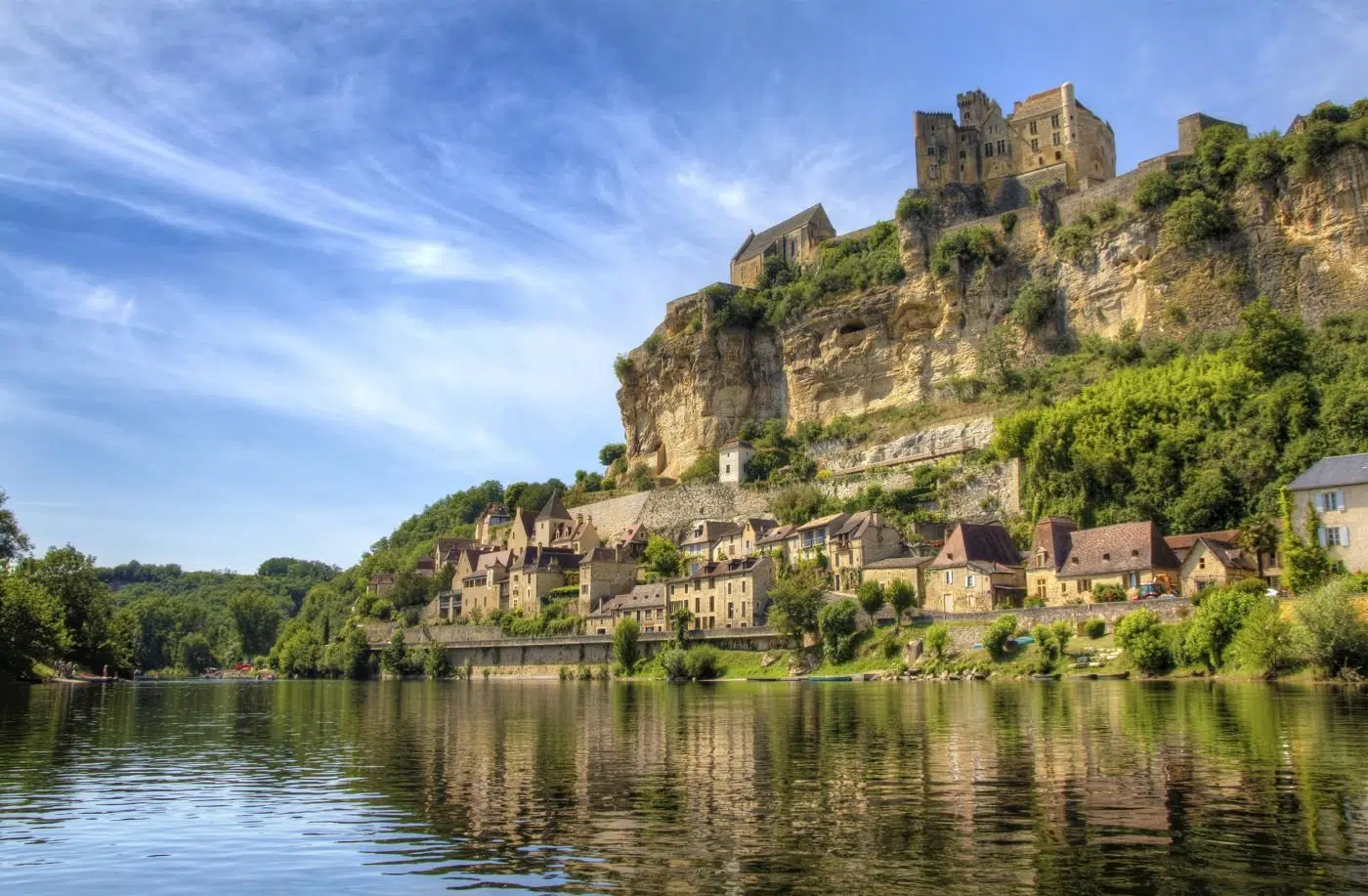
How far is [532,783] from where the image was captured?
Result: 62.3 ft

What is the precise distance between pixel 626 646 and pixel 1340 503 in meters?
38.0

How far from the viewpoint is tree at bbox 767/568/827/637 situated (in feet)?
194

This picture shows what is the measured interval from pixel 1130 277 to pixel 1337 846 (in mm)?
61857

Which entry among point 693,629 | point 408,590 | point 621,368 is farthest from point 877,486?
point 408,590

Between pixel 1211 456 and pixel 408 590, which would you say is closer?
pixel 1211 456

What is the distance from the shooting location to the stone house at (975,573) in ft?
182

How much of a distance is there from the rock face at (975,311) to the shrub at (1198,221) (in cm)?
59

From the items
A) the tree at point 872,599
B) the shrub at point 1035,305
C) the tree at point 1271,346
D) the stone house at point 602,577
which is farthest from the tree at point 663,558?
the tree at point 1271,346

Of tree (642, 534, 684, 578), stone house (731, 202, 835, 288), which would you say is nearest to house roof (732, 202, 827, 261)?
stone house (731, 202, 835, 288)

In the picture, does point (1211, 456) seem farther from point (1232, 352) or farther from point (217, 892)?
point (217, 892)

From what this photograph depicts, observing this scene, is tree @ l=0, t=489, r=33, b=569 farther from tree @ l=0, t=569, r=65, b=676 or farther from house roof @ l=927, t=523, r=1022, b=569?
house roof @ l=927, t=523, r=1022, b=569

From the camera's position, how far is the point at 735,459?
84000mm

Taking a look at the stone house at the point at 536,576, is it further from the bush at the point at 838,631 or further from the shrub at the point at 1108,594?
the shrub at the point at 1108,594

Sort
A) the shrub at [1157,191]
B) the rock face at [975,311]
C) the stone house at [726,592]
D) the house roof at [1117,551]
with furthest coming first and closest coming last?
the shrub at [1157,191], the stone house at [726,592], the rock face at [975,311], the house roof at [1117,551]
